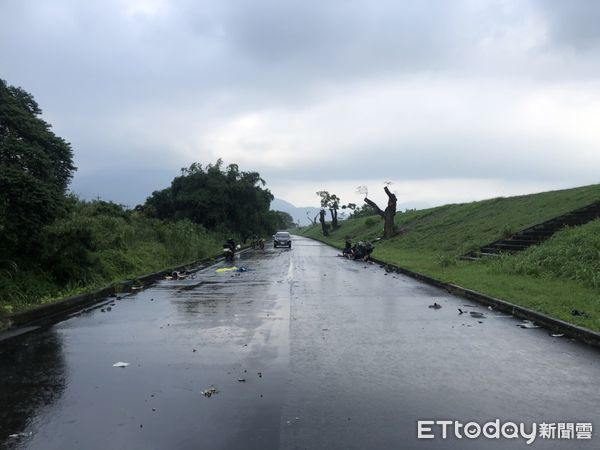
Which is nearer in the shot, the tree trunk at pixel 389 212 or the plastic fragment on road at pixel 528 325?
the plastic fragment on road at pixel 528 325

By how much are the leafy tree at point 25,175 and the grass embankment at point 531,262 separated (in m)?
10.4

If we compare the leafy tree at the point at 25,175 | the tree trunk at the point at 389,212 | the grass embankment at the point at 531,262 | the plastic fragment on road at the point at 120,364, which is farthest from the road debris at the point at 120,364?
the tree trunk at the point at 389,212

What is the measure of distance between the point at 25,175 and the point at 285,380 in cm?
778

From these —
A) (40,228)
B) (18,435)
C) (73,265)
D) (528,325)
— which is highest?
(40,228)

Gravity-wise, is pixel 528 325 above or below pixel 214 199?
below

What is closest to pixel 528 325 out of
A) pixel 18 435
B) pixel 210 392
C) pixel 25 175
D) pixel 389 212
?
pixel 210 392

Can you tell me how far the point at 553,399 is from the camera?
5.23 meters

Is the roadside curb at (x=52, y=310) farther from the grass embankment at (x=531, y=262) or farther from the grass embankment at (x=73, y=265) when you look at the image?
the grass embankment at (x=531, y=262)

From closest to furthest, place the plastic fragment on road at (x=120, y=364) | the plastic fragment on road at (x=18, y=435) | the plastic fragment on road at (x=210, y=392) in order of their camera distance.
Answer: the plastic fragment on road at (x=18, y=435)
the plastic fragment on road at (x=210, y=392)
the plastic fragment on road at (x=120, y=364)

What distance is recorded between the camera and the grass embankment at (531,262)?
11090mm

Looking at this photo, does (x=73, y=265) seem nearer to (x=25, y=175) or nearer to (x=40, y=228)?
(x=40, y=228)

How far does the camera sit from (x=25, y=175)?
1060 cm

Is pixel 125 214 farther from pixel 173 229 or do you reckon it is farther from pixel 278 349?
pixel 278 349

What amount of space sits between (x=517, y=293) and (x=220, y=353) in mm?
7999
